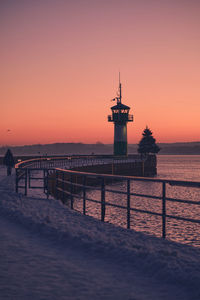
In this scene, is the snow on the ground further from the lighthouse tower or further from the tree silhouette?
the tree silhouette

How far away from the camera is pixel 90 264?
5711 millimetres

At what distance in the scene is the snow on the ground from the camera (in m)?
4.53

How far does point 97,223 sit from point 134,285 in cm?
448

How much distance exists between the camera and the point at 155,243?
7.06 meters

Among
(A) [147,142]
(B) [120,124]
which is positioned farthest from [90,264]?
(A) [147,142]

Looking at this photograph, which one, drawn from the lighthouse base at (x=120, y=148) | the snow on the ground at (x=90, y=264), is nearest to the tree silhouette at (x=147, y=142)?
the lighthouse base at (x=120, y=148)

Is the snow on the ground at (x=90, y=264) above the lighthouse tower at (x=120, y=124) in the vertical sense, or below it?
below

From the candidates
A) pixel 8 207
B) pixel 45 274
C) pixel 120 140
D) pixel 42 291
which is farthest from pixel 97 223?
pixel 120 140

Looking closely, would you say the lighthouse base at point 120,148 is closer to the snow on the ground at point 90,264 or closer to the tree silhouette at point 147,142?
the tree silhouette at point 147,142

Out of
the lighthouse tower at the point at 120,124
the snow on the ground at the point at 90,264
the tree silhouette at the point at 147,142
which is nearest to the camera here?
the snow on the ground at the point at 90,264

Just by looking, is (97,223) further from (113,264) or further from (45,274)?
(45,274)

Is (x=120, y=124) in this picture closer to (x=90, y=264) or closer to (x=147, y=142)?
(x=147, y=142)

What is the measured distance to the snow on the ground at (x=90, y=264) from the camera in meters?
4.53

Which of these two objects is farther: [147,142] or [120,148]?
[147,142]
